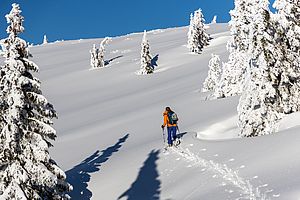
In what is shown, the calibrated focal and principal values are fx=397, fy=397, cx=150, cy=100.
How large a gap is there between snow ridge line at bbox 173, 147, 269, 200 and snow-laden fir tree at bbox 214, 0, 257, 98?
538cm

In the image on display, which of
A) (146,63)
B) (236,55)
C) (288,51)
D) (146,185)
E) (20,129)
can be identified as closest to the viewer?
(20,129)

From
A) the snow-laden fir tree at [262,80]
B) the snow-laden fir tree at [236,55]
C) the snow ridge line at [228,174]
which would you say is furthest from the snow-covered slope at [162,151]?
the snow-laden fir tree at [236,55]

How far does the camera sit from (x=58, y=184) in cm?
1562

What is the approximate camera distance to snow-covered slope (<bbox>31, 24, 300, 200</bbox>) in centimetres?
1391

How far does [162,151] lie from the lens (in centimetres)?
2233

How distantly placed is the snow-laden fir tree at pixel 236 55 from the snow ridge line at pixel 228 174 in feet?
17.7

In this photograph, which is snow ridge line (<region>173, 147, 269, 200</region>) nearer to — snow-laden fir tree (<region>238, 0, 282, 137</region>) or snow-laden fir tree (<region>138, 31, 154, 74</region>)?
snow-laden fir tree (<region>238, 0, 282, 137</region>)

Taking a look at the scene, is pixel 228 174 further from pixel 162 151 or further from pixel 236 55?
pixel 236 55

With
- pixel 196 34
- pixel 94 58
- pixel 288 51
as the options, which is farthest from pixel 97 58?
pixel 288 51

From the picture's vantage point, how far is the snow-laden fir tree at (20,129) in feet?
44.6

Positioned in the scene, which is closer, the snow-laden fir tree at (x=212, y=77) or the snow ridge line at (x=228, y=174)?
the snow ridge line at (x=228, y=174)

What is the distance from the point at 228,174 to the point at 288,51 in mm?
8516

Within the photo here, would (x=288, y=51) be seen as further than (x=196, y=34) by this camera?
No

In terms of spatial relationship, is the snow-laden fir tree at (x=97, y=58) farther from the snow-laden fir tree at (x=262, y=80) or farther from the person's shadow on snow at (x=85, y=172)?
the snow-laden fir tree at (x=262, y=80)
